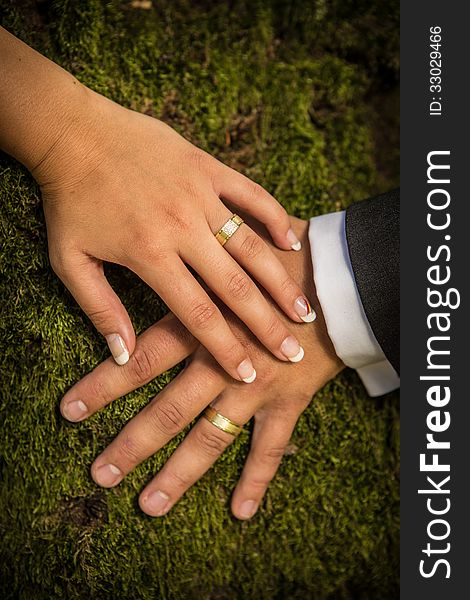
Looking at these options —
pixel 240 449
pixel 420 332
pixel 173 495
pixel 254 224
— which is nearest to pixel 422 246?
pixel 420 332

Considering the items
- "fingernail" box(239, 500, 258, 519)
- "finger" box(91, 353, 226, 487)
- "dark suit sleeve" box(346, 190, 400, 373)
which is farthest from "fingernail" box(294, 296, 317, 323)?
"fingernail" box(239, 500, 258, 519)

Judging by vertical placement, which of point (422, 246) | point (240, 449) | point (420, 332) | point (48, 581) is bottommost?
point (48, 581)

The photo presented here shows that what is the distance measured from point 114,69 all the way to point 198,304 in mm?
589

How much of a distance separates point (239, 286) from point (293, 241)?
21 cm

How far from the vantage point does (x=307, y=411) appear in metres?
1.58

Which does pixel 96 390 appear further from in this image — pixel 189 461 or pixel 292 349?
pixel 292 349

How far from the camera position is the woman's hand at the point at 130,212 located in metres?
1.26

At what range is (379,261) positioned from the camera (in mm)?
1387

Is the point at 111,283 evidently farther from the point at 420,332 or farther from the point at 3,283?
the point at 420,332

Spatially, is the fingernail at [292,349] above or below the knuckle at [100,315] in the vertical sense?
below

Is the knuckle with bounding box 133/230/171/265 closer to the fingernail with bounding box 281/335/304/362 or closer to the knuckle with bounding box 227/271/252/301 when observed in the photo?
the knuckle with bounding box 227/271/252/301

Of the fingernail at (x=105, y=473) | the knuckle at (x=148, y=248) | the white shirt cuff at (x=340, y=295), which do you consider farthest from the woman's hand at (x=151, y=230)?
the fingernail at (x=105, y=473)

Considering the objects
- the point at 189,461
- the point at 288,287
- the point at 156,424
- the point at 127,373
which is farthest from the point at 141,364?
the point at 288,287

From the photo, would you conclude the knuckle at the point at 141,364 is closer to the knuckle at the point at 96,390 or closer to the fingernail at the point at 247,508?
the knuckle at the point at 96,390
